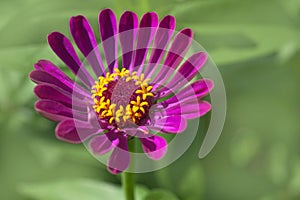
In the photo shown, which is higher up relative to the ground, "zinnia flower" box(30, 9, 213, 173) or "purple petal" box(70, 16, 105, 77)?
"purple petal" box(70, 16, 105, 77)

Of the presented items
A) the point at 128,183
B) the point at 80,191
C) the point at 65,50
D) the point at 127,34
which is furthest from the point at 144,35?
the point at 80,191

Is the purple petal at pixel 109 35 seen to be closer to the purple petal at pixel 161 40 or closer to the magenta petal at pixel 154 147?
the purple petal at pixel 161 40

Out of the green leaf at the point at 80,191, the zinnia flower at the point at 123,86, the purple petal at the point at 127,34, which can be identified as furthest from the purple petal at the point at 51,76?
the green leaf at the point at 80,191

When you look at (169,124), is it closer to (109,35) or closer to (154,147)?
(154,147)

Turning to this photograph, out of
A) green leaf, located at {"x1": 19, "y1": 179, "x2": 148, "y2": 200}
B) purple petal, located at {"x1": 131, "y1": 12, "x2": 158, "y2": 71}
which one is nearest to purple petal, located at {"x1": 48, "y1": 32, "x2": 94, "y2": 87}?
Answer: purple petal, located at {"x1": 131, "y1": 12, "x2": 158, "y2": 71}

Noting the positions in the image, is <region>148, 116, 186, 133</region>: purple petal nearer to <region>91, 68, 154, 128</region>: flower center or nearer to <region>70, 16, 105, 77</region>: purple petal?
<region>91, 68, 154, 128</region>: flower center

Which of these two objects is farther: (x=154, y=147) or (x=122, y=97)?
(x=122, y=97)
